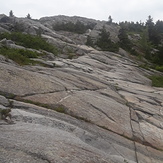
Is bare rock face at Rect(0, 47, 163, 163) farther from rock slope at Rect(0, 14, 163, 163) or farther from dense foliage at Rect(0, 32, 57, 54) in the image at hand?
dense foliage at Rect(0, 32, 57, 54)

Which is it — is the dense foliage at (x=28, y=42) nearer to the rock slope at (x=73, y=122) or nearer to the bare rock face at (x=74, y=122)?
the rock slope at (x=73, y=122)

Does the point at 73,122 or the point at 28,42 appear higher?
the point at 28,42

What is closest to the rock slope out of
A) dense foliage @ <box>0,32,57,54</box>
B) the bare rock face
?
A: the bare rock face

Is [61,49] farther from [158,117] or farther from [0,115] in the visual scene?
[0,115]

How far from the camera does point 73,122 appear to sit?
36.9 feet

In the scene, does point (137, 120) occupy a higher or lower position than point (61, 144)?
lower

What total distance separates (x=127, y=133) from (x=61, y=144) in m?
5.49

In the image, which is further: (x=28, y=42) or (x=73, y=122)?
(x=28, y=42)

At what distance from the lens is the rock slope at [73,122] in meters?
7.72

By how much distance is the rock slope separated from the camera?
304 inches

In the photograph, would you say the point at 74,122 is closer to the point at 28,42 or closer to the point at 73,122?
the point at 73,122

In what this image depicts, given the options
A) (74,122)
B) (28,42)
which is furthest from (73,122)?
(28,42)

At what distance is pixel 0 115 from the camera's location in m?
9.77

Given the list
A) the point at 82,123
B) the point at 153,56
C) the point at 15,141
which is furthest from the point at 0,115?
the point at 153,56
